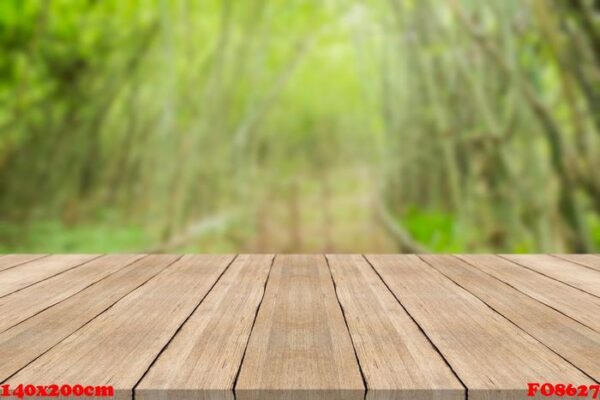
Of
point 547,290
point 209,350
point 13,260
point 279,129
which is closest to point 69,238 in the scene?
point 279,129

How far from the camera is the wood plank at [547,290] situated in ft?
4.48

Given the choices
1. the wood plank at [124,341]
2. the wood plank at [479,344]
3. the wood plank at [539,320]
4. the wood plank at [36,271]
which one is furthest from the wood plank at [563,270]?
the wood plank at [36,271]

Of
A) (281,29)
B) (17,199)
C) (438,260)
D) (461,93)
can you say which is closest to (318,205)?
(281,29)

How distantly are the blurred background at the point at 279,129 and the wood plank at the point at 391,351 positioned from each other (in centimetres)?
252

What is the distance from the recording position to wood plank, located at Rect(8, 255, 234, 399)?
3.16 ft

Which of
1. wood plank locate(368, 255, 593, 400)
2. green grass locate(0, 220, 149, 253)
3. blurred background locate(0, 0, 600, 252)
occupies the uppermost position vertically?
blurred background locate(0, 0, 600, 252)

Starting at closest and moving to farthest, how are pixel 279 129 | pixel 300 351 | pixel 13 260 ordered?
pixel 300 351, pixel 13 260, pixel 279 129

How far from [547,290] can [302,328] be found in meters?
0.70

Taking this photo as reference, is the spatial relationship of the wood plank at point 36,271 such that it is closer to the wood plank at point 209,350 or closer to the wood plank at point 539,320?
the wood plank at point 209,350

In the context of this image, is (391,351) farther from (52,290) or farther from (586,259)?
(586,259)

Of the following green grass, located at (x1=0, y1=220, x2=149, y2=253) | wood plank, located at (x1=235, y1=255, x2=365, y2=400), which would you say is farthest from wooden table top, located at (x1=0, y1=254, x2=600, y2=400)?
green grass, located at (x1=0, y1=220, x2=149, y2=253)

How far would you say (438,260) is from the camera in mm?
2041

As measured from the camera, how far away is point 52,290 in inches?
62.8

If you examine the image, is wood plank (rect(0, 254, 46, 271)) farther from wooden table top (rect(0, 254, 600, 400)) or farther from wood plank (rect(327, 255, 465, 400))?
wood plank (rect(327, 255, 465, 400))
